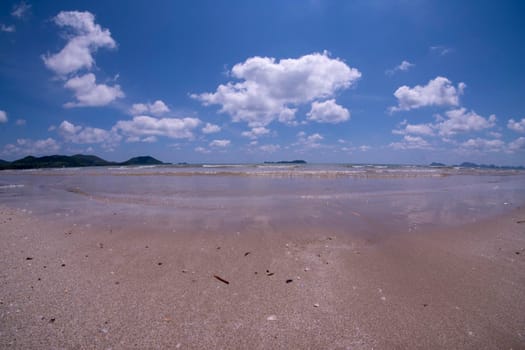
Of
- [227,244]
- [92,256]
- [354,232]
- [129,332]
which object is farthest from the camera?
[354,232]

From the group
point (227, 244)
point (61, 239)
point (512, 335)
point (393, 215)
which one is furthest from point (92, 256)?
point (393, 215)

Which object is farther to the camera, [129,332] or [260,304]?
[260,304]

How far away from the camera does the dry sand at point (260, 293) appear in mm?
3408

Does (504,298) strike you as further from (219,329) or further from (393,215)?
(393,215)

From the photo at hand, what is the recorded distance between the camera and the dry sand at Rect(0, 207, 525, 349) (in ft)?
11.2

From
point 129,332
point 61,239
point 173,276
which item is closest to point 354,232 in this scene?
point 173,276

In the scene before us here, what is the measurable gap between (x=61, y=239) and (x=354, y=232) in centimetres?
874

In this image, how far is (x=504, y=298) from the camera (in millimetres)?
4328

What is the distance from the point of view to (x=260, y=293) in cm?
447

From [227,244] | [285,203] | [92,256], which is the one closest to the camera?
[92,256]

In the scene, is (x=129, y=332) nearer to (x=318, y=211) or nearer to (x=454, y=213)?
(x=318, y=211)

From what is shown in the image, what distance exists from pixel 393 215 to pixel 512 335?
7.54 m

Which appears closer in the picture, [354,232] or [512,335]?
[512,335]

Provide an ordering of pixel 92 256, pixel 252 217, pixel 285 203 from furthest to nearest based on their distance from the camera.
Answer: pixel 285 203, pixel 252 217, pixel 92 256
